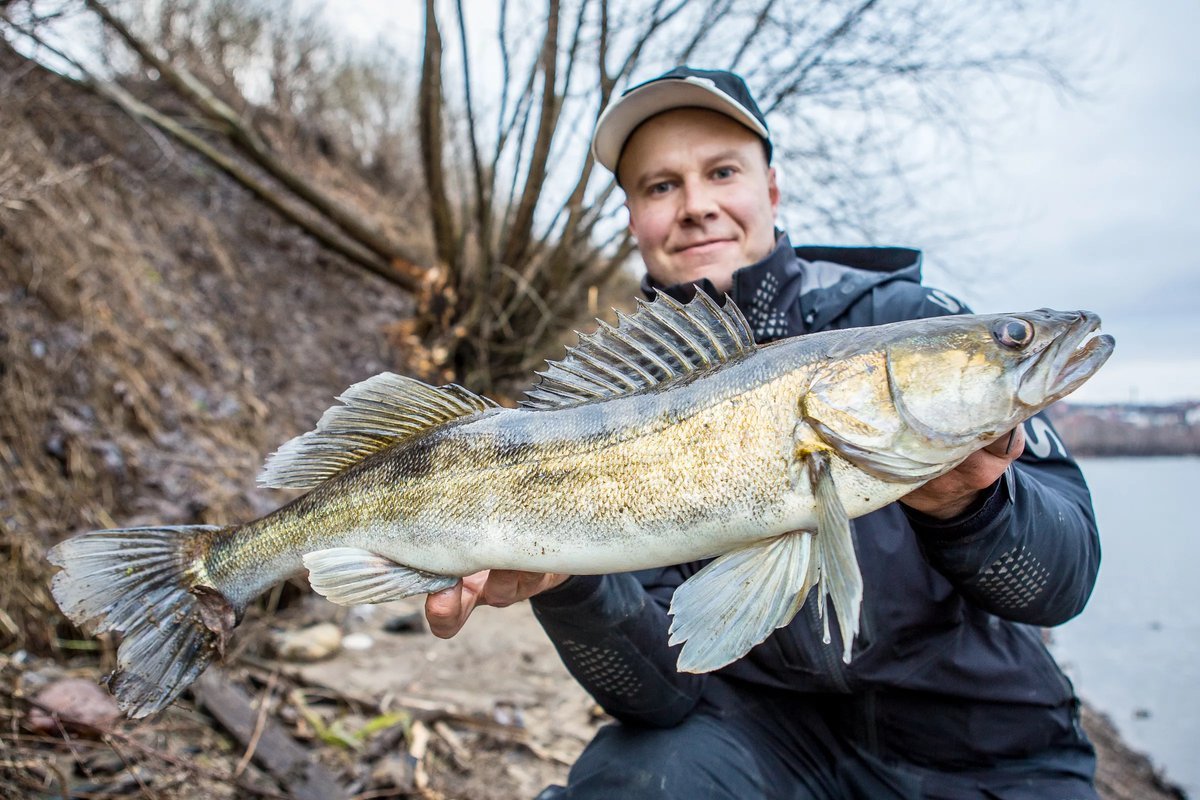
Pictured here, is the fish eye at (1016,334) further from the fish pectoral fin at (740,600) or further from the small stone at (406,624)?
the small stone at (406,624)

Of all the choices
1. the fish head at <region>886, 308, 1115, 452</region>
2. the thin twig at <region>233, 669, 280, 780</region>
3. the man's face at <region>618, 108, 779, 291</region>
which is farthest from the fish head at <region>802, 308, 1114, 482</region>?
the thin twig at <region>233, 669, 280, 780</region>

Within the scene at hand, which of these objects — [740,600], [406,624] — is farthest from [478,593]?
[406,624]

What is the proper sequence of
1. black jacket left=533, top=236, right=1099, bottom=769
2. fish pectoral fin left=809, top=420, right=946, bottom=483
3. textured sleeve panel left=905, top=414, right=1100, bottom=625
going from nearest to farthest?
fish pectoral fin left=809, top=420, right=946, bottom=483 → textured sleeve panel left=905, top=414, right=1100, bottom=625 → black jacket left=533, top=236, right=1099, bottom=769

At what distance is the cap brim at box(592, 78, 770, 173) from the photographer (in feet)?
9.23

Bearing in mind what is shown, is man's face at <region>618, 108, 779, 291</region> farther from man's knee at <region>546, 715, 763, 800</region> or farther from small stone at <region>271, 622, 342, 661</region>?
small stone at <region>271, 622, 342, 661</region>

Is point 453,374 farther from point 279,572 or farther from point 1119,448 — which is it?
point 1119,448

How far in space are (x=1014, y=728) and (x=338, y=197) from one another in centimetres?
1003

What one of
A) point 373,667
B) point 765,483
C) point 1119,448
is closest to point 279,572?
point 765,483

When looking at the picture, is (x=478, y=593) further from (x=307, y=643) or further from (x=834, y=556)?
(x=307, y=643)

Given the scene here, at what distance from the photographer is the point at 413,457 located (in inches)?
81.9

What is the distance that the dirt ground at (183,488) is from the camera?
Answer: 3170 millimetres

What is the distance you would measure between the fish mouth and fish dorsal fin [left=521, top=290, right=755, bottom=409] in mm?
621

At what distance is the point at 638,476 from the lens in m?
1.81

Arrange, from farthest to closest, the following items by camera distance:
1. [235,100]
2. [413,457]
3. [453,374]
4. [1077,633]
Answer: [235,100] < [1077,633] < [453,374] < [413,457]
